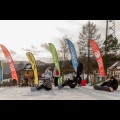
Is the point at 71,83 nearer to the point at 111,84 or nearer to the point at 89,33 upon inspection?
the point at 111,84

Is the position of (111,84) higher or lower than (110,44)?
lower

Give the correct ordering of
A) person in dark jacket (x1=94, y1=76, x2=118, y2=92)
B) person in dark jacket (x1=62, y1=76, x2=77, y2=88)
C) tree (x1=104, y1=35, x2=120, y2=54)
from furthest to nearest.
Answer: tree (x1=104, y1=35, x2=120, y2=54) < person in dark jacket (x1=62, y1=76, x2=77, y2=88) < person in dark jacket (x1=94, y1=76, x2=118, y2=92)

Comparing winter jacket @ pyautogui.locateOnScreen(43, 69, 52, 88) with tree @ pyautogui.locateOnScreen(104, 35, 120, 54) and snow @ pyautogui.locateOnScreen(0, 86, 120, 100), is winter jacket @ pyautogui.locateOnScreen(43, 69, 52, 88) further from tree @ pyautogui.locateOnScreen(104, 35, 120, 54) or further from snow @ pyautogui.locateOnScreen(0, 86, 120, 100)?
tree @ pyautogui.locateOnScreen(104, 35, 120, 54)

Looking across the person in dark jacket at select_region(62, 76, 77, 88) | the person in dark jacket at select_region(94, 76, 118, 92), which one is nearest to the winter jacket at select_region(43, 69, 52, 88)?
the person in dark jacket at select_region(62, 76, 77, 88)

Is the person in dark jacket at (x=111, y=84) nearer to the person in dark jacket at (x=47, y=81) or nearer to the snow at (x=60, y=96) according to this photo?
the snow at (x=60, y=96)

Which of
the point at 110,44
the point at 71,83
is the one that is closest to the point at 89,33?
the point at 110,44

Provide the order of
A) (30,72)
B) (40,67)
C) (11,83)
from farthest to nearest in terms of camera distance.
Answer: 1. (40,67)
2. (11,83)
3. (30,72)

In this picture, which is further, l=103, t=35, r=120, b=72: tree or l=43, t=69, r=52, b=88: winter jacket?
l=103, t=35, r=120, b=72: tree

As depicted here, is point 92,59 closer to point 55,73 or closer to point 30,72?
point 30,72

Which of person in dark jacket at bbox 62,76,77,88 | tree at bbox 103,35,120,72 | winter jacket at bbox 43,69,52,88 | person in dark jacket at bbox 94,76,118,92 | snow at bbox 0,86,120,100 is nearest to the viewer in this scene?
snow at bbox 0,86,120,100

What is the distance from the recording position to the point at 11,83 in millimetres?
22938

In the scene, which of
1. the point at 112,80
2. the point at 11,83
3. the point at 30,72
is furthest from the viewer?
the point at 11,83

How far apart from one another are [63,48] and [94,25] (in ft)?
12.5

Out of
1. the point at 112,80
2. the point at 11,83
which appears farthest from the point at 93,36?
the point at 112,80
